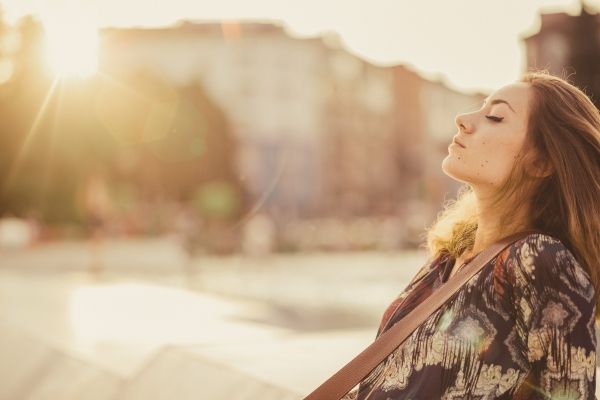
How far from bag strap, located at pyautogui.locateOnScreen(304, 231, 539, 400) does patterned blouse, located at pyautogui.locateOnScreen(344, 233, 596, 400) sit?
18 millimetres

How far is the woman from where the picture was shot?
214cm

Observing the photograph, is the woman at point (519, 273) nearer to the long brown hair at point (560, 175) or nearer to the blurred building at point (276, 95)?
the long brown hair at point (560, 175)

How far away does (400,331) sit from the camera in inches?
94.3

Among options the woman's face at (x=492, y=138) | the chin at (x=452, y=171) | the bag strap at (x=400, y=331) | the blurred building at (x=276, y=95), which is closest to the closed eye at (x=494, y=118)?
the woman's face at (x=492, y=138)

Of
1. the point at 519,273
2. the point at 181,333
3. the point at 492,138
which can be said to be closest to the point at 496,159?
the point at 492,138

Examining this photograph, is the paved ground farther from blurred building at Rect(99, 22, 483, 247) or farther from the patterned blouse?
blurred building at Rect(99, 22, 483, 247)

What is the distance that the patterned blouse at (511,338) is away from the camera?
6.99 ft

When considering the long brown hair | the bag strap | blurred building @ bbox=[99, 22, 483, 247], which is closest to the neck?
the long brown hair

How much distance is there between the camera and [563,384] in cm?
Result: 216

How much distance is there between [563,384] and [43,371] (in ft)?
13.5

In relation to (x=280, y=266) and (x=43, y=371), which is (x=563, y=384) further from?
(x=280, y=266)

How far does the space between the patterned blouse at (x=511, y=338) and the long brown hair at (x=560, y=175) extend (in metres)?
0.14

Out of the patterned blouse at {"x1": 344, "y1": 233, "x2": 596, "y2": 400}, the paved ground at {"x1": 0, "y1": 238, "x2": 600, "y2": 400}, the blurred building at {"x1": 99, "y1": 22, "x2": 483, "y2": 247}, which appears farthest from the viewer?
the blurred building at {"x1": 99, "y1": 22, "x2": 483, "y2": 247}

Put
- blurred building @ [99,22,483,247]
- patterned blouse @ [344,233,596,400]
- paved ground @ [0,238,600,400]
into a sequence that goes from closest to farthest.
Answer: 1. patterned blouse @ [344,233,596,400]
2. paved ground @ [0,238,600,400]
3. blurred building @ [99,22,483,247]
